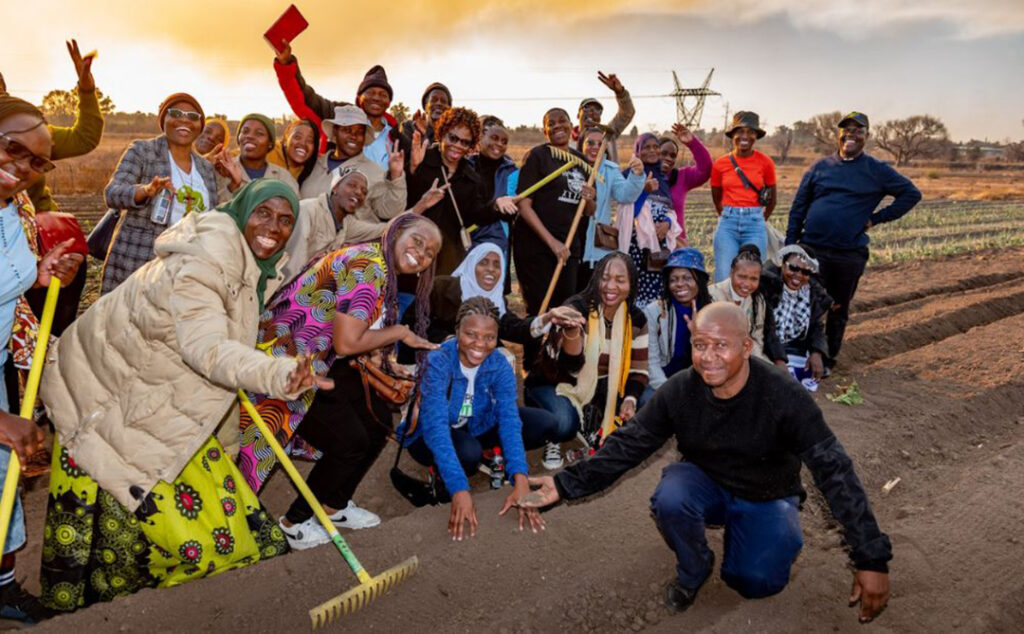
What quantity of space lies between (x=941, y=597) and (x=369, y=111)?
4.68 meters

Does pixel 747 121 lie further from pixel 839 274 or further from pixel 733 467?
pixel 733 467

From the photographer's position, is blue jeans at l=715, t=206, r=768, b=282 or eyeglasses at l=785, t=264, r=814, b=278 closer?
eyeglasses at l=785, t=264, r=814, b=278

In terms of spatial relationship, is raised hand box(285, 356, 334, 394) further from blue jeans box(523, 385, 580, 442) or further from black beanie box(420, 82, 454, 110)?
black beanie box(420, 82, 454, 110)

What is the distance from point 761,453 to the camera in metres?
2.96

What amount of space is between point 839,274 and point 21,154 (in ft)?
19.9

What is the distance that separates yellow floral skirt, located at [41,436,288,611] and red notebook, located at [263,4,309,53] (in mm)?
3074

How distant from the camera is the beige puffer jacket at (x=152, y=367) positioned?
2631 mm

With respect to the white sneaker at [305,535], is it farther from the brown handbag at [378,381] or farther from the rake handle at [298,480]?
the brown handbag at [378,381]

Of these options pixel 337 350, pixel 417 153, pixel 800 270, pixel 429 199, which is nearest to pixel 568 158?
pixel 417 153

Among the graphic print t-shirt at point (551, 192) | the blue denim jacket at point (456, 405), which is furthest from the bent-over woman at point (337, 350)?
the graphic print t-shirt at point (551, 192)

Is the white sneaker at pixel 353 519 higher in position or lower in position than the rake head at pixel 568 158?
lower

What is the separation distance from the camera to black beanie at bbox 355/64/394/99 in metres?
5.31

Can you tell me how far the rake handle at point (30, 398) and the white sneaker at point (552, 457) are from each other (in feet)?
9.42

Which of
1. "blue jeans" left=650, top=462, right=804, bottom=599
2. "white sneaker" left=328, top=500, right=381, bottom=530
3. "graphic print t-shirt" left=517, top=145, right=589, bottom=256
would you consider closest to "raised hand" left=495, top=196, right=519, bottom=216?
"graphic print t-shirt" left=517, top=145, right=589, bottom=256
